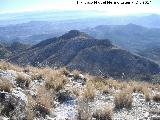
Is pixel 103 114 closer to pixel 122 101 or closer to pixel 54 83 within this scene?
pixel 122 101

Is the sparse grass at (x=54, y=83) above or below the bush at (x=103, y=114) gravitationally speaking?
below

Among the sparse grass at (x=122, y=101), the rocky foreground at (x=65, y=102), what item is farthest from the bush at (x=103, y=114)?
the sparse grass at (x=122, y=101)

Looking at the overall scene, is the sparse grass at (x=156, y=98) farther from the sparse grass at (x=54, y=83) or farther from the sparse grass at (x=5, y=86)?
the sparse grass at (x=5, y=86)

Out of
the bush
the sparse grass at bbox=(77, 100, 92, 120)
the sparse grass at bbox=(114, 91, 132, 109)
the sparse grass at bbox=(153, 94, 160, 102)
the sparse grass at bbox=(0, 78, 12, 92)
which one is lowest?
the sparse grass at bbox=(153, 94, 160, 102)

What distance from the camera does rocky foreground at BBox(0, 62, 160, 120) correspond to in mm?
10453

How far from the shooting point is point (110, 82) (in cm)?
1820

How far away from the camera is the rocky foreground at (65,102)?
10.5 metres

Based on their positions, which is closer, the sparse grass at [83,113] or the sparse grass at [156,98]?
the sparse grass at [83,113]

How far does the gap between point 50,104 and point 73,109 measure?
0.78 metres

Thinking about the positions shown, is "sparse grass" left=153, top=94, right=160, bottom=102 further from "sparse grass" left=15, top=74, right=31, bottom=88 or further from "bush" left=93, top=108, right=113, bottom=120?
"sparse grass" left=15, top=74, right=31, bottom=88

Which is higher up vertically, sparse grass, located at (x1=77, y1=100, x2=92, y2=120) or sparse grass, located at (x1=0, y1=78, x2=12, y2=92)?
sparse grass, located at (x1=0, y1=78, x2=12, y2=92)

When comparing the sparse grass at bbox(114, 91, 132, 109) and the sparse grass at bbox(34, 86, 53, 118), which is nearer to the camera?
the sparse grass at bbox(34, 86, 53, 118)

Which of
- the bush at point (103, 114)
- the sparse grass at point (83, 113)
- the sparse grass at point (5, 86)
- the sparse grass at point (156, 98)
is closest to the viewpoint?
the sparse grass at point (83, 113)

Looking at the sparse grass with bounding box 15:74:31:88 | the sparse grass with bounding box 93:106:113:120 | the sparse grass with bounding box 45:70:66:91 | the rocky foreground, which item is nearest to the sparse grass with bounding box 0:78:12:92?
the rocky foreground
